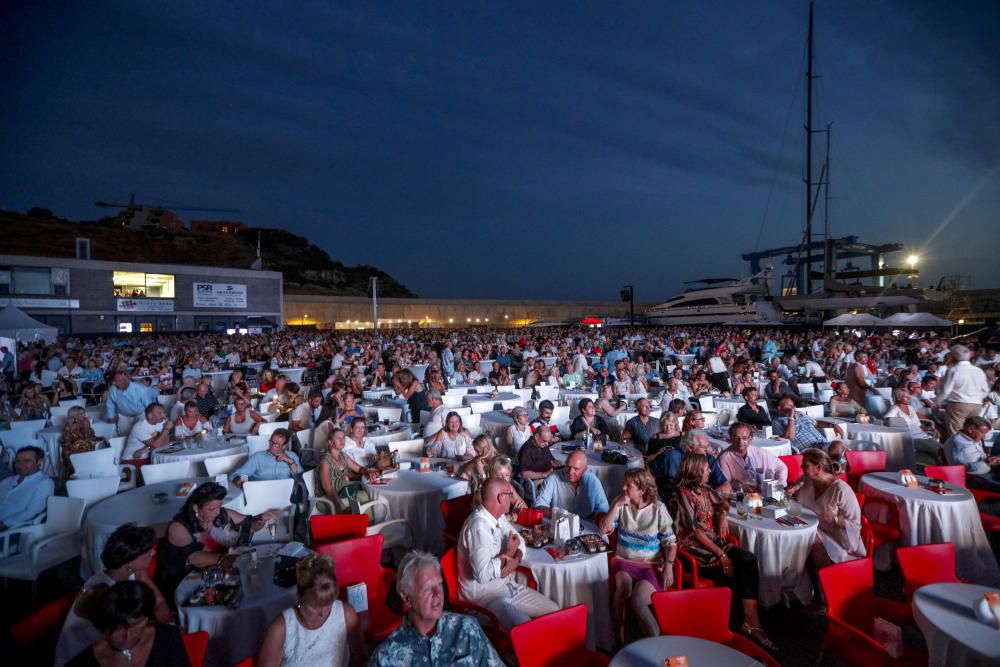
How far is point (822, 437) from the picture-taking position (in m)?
6.72

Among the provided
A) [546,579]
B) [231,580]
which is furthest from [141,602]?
[546,579]

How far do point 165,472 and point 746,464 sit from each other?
19.7 ft

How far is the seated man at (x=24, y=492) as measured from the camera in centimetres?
461

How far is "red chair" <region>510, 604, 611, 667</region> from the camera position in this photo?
250cm

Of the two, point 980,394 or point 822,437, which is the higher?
point 980,394

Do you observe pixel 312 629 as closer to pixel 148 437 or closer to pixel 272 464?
pixel 272 464

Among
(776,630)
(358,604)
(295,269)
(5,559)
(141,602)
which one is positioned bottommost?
(776,630)

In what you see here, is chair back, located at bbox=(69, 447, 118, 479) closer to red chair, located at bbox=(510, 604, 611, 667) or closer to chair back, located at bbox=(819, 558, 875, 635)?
red chair, located at bbox=(510, 604, 611, 667)

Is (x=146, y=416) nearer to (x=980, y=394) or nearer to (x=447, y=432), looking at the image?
(x=447, y=432)

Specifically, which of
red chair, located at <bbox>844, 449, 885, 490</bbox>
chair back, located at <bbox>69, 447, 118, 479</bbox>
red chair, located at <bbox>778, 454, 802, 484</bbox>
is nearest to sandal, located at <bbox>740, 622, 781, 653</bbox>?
red chair, located at <bbox>778, 454, 802, 484</bbox>

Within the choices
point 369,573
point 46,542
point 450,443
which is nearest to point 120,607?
point 369,573

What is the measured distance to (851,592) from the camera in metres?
3.10

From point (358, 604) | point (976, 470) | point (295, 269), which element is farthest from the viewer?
point (295, 269)

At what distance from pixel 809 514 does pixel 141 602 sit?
180 inches
